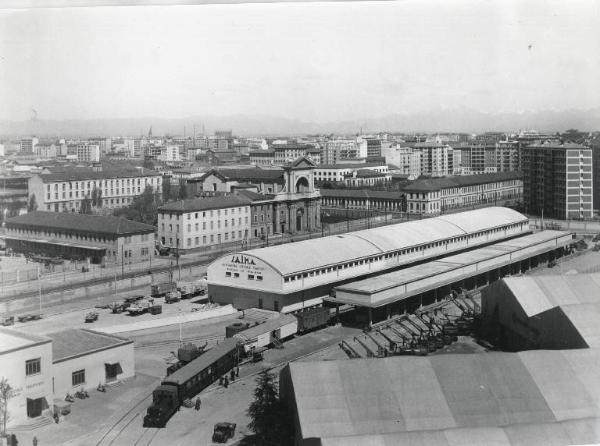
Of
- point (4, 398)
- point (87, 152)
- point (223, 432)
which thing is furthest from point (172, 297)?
point (87, 152)

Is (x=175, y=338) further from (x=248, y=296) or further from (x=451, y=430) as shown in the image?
(x=451, y=430)

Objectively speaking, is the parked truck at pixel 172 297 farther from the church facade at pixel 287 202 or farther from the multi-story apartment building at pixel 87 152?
the multi-story apartment building at pixel 87 152

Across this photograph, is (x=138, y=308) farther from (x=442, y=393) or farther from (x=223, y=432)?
(x=442, y=393)

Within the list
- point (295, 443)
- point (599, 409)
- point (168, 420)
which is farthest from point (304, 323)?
point (599, 409)

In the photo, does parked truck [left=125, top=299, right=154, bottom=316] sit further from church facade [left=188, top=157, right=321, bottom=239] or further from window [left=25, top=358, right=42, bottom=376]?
church facade [left=188, top=157, right=321, bottom=239]

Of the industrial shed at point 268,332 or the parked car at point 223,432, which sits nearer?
the parked car at point 223,432

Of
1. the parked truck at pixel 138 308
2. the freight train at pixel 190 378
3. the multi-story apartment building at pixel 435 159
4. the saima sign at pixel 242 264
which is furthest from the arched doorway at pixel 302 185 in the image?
the multi-story apartment building at pixel 435 159
